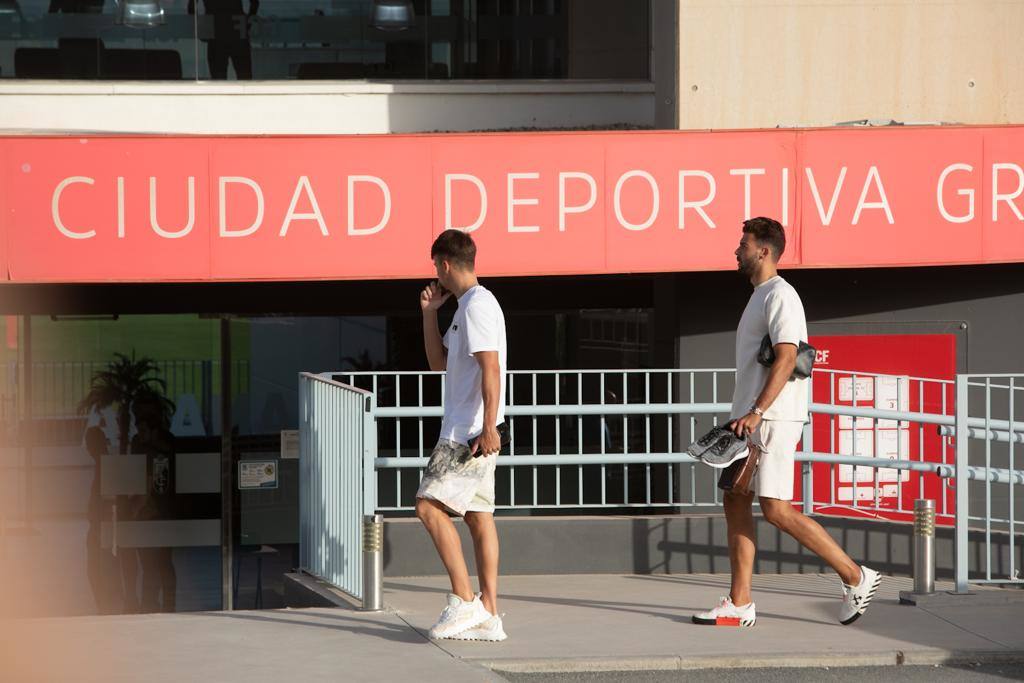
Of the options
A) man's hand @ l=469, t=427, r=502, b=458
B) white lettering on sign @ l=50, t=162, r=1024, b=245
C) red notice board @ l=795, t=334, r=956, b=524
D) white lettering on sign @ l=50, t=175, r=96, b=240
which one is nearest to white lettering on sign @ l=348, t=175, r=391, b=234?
white lettering on sign @ l=50, t=162, r=1024, b=245

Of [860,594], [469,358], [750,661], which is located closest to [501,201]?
[469,358]

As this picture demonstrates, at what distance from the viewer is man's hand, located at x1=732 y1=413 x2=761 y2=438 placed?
677cm

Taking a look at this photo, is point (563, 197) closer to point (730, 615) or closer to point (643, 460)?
point (643, 460)

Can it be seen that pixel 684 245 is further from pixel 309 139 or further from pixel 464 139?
pixel 309 139

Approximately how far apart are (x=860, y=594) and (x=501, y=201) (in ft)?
14.5

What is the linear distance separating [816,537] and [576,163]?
14.1ft

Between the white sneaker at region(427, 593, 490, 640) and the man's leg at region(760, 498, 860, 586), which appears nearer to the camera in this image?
the white sneaker at region(427, 593, 490, 640)

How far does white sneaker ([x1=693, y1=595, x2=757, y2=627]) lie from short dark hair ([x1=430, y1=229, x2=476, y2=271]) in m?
2.16

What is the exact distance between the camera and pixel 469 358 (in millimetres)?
6734

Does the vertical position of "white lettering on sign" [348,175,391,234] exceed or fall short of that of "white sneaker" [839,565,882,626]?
it exceeds it

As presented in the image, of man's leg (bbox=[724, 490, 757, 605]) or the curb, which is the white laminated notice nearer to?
man's leg (bbox=[724, 490, 757, 605])

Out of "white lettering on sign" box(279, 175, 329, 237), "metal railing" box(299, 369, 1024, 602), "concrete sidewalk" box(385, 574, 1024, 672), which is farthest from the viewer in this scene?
"white lettering on sign" box(279, 175, 329, 237)

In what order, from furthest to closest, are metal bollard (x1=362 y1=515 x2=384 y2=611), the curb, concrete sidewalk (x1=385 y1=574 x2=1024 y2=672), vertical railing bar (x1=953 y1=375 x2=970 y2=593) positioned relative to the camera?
vertical railing bar (x1=953 y1=375 x2=970 y2=593) → metal bollard (x1=362 y1=515 x2=384 y2=611) → concrete sidewalk (x1=385 y1=574 x2=1024 y2=672) → the curb

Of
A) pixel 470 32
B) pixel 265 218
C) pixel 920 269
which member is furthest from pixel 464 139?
pixel 920 269
